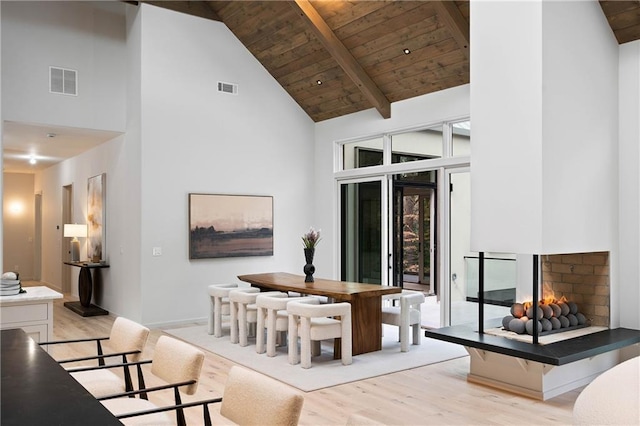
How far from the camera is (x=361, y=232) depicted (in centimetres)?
846

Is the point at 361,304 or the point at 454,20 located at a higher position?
the point at 454,20

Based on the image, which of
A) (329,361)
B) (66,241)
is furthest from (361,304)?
(66,241)

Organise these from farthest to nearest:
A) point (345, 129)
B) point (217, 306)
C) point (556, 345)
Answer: point (345, 129) < point (217, 306) < point (556, 345)

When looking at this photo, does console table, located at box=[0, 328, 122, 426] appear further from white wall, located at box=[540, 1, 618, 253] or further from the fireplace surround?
white wall, located at box=[540, 1, 618, 253]

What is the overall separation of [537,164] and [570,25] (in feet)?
4.15

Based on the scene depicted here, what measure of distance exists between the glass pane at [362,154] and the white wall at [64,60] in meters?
3.47

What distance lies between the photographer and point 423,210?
25.3 feet

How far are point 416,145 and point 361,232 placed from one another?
171 centimetres

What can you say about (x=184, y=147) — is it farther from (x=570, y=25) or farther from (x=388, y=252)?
(x=570, y=25)

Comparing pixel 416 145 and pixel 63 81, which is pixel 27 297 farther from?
pixel 416 145

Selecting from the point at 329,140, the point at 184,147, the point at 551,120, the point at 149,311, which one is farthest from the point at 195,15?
the point at 551,120

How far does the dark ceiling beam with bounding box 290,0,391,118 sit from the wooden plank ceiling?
0.5 inches

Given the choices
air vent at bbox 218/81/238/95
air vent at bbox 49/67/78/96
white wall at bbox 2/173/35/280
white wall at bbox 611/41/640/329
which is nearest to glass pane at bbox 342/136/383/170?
air vent at bbox 218/81/238/95

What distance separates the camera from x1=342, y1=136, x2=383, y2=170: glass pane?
8177mm
